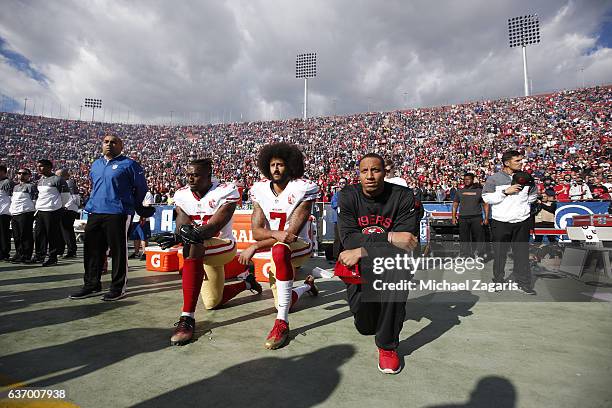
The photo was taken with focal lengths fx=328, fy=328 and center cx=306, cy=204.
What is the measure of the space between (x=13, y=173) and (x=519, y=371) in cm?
4050

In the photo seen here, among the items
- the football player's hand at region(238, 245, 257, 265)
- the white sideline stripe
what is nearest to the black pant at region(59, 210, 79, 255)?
the white sideline stripe

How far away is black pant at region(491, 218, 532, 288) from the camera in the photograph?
4.48 m

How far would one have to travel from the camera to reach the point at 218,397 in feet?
6.01

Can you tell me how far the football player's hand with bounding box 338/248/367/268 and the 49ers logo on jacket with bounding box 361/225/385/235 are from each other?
19 centimetres

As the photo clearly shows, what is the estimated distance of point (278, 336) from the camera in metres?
2.60

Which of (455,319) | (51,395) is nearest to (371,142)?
(455,319)

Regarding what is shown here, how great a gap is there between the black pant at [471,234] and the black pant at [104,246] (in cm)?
625

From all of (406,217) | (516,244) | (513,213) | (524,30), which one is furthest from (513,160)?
(524,30)

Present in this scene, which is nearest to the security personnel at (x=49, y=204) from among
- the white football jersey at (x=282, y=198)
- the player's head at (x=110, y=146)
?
the player's head at (x=110, y=146)

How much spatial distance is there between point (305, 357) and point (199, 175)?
2.05 metres

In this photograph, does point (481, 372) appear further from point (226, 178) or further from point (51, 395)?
point (226, 178)

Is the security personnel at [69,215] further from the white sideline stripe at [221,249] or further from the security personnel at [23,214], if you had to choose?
the white sideline stripe at [221,249]

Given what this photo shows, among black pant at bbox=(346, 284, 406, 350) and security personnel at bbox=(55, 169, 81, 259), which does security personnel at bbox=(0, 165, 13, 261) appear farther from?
black pant at bbox=(346, 284, 406, 350)

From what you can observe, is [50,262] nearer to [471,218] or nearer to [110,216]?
[110,216]
